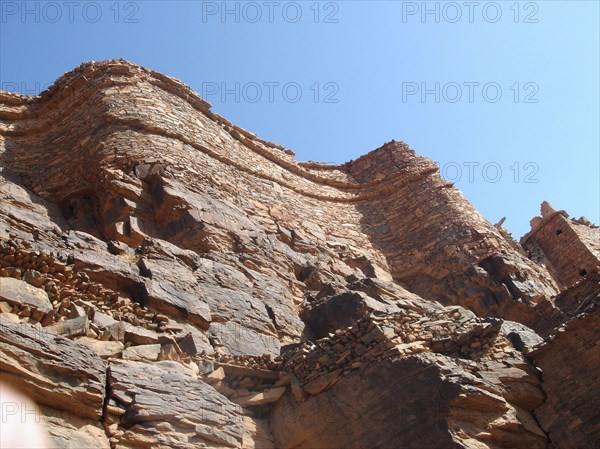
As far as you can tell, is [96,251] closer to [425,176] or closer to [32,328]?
[32,328]

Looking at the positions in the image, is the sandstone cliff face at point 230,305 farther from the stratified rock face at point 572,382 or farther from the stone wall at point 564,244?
the stone wall at point 564,244

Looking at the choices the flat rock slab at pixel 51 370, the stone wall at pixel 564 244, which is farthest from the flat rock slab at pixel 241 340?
the stone wall at pixel 564 244

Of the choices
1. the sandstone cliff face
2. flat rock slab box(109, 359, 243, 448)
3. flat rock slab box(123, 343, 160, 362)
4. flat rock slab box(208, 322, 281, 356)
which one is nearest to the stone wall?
the sandstone cliff face

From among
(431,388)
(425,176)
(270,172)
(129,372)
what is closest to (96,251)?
(129,372)

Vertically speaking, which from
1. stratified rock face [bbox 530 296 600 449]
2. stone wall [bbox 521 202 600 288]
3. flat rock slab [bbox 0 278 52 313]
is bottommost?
stratified rock face [bbox 530 296 600 449]

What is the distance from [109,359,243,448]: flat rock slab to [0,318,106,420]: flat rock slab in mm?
340

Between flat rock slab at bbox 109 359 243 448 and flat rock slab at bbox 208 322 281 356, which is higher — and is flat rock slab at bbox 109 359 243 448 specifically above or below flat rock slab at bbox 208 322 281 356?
below

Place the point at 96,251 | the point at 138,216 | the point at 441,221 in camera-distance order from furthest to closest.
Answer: the point at 441,221 < the point at 138,216 < the point at 96,251

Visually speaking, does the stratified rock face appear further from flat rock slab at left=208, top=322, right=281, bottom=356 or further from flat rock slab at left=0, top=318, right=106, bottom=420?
flat rock slab at left=0, top=318, right=106, bottom=420

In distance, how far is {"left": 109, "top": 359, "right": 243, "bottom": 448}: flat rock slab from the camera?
22.9ft

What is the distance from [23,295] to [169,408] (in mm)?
2363

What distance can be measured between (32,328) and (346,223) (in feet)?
46.7

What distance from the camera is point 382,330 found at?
8891 mm

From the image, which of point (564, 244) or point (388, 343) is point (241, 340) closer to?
point (388, 343)
